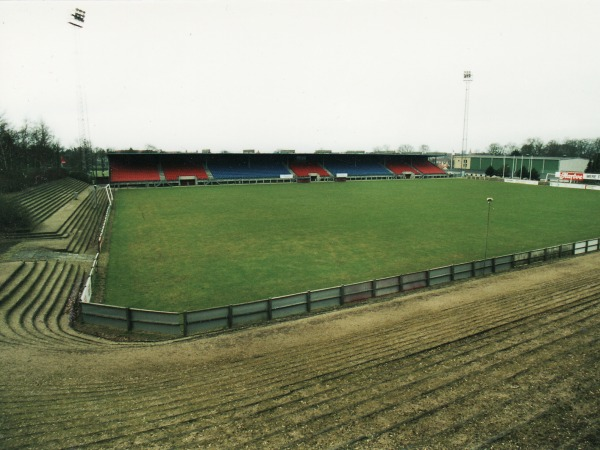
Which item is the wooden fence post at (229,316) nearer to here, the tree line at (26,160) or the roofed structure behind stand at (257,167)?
the tree line at (26,160)

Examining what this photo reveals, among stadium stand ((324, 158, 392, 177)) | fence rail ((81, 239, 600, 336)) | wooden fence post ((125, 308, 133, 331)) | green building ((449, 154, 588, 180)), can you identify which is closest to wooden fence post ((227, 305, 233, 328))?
fence rail ((81, 239, 600, 336))

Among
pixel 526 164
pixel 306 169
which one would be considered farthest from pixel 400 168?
pixel 526 164

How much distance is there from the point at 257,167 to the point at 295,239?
188ft

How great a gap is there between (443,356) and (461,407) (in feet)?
7.41

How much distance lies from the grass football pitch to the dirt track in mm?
4804

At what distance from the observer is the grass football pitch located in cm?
1823

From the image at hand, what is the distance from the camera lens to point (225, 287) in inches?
699

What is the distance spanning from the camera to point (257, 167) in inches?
3216

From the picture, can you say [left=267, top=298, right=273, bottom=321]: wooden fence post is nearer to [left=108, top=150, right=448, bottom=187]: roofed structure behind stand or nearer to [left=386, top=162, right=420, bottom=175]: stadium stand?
[left=108, top=150, right=448, bottom=187]: roofed structure behind stand

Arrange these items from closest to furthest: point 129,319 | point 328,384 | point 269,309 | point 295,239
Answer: point 328,384 → point 129,319 → point 269,309 → point 295,239

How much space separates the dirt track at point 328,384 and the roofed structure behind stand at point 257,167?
59269 mm

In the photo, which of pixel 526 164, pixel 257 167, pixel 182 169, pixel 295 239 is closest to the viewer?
pixel 295 239

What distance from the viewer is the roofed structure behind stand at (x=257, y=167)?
6912 cm

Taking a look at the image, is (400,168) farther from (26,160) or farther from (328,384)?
(328,384)
